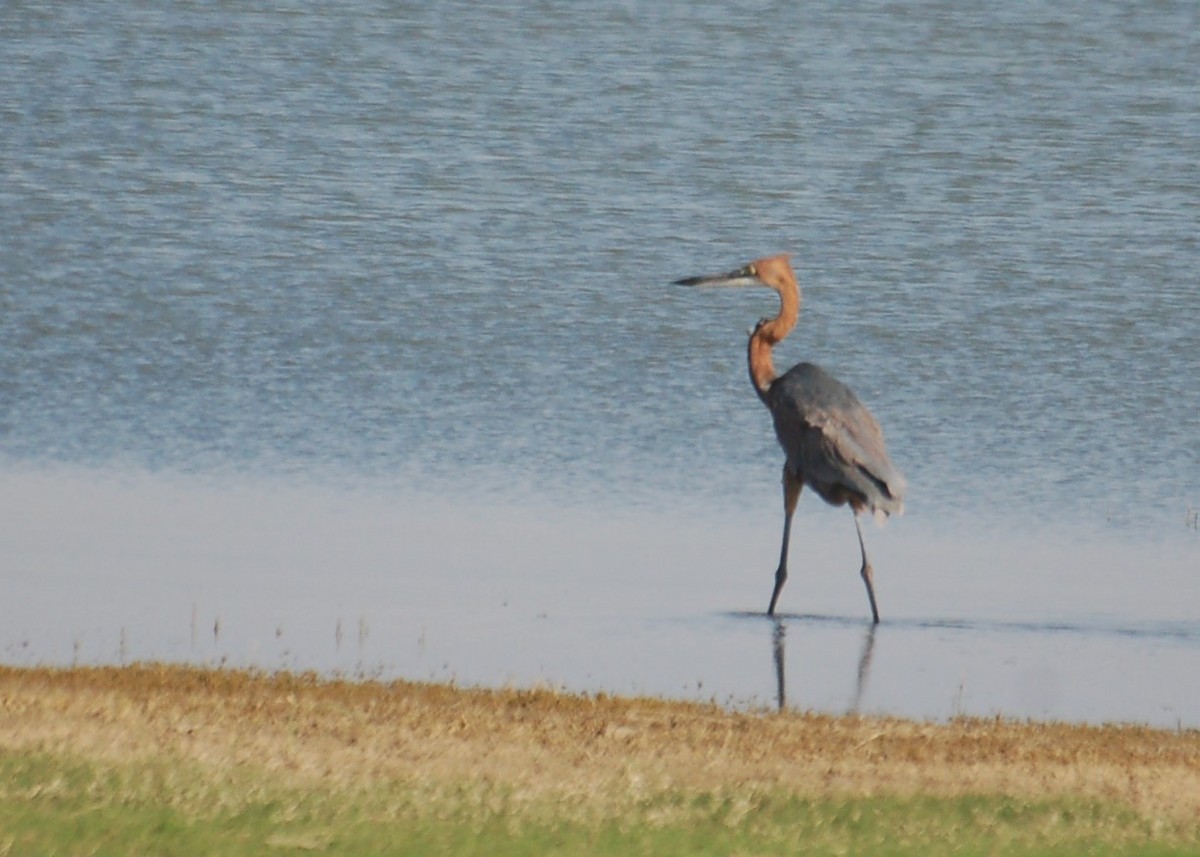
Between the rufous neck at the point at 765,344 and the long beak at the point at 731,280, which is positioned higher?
the long beak at the point at 731,280

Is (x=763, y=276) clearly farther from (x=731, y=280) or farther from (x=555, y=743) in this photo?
(x=555, y=743)

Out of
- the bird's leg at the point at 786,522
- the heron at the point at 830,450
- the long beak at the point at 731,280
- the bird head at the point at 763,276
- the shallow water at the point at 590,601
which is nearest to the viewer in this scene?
the shallow water at the point at 590,601

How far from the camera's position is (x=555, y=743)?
9008 millimetres

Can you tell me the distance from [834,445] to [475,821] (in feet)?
20.7

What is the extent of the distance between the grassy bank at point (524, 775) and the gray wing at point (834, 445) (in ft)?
11.0

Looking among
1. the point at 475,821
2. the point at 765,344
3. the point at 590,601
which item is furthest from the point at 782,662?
the point at 475,821

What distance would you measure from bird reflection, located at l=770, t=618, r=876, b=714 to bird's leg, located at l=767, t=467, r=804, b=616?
29 cm

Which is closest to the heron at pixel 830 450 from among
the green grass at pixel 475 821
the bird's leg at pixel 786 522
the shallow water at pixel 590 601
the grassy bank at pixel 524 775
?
the bird's leg at pixel 786 522

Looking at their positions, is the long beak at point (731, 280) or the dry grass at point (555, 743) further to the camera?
the long beak at point (731, 280)

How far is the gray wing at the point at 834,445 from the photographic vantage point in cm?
1345

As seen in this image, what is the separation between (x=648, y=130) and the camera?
28016mm

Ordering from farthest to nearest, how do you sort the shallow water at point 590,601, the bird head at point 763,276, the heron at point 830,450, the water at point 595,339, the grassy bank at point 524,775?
1. the bird head at point 763,276
2. the heron at point 830,450
3. the water at point 595,339
4. the shallow water at point 590,601
5. the grassy bank at point 524,775

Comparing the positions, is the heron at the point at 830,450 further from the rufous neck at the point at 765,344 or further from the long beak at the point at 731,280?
the long beak at the point at 731,280

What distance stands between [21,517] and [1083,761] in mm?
6673
